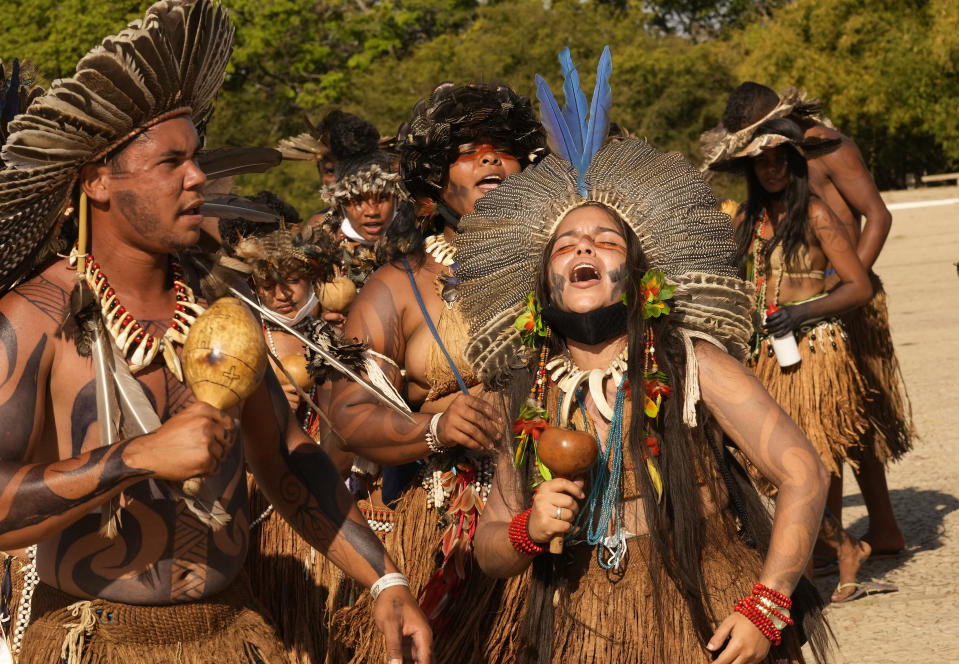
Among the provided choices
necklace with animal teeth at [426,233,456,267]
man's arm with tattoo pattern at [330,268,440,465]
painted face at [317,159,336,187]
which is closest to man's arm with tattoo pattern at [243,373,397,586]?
man's arm with tattoo pattern at [330,268,440,465]

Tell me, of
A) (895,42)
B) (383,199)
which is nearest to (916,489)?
(383,199)

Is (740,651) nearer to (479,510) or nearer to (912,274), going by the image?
(479,510)

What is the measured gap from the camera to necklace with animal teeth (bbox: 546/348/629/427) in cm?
333

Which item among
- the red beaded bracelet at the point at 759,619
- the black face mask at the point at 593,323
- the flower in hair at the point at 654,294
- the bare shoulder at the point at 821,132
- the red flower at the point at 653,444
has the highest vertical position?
the flower in hair at the point at 654,294

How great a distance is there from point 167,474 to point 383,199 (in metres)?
5.05

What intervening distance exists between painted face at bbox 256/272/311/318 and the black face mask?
2606mm

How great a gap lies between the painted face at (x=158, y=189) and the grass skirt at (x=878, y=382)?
484 centimetres

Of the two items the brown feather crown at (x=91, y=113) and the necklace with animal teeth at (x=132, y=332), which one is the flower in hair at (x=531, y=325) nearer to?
the necklace with animal teeth at (x=132, y=332)

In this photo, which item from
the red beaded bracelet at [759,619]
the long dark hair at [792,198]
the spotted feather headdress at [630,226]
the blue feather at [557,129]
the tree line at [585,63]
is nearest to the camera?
the red beaded bracelet at [759,619]

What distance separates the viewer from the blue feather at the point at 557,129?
3.57 meters

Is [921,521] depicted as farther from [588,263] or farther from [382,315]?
[588,263]

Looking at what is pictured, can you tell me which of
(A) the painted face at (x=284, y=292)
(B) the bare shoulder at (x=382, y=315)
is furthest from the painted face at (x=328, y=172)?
(B) the bare shoulder at (x=382, y=315)

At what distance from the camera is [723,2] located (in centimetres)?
6481

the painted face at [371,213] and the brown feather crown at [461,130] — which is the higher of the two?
the brown feather crown at [461,130]
